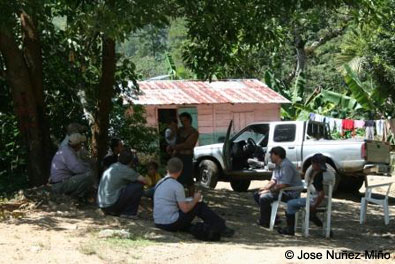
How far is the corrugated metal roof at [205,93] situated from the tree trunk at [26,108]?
12154mm

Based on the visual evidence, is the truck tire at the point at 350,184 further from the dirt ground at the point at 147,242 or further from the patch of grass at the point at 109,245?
the patch of grass at the point at 109,245

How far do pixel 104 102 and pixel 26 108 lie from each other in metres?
1.39

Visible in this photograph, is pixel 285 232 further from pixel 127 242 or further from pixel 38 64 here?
pixel 38 64

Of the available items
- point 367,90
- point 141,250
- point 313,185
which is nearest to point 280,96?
point 367,90

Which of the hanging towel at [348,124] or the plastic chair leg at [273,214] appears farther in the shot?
the hanging towel at [348,124]

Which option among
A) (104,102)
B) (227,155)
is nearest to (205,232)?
(104,102)

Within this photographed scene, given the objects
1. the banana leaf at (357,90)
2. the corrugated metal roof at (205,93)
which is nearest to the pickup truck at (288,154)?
the banana leaf at (357,90)

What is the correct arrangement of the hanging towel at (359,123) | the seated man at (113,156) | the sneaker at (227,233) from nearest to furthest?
the sneaker at (227,233)
the seated man at (113,156)
the hanging towel at (359,123)

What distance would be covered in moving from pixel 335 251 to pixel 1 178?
6.62m

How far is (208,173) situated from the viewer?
600 inches

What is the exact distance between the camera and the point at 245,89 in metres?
26.3

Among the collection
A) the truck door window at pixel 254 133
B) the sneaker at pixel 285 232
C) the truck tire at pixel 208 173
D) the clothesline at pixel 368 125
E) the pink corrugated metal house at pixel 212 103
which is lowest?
the sneaker at pixel 285 232

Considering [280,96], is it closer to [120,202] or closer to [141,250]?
[120,202]

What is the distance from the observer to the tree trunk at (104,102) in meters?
10.8
